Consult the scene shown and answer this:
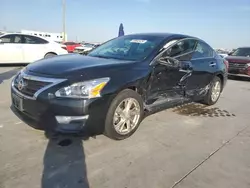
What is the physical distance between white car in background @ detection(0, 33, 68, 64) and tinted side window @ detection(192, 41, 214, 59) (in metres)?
7.05

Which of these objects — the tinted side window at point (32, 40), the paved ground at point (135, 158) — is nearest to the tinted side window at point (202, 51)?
the paved ground at point (135, 158)

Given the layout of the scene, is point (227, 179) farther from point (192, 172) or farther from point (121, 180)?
point (121, 180)

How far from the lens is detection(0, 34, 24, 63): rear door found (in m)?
10.2

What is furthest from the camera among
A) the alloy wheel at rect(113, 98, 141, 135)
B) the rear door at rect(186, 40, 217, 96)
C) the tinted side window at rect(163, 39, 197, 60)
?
the rear door at rect(186, 40, 217, 96)

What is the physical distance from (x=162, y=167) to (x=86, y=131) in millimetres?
974

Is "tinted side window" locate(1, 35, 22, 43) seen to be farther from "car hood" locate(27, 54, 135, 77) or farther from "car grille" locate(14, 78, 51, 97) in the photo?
"car grille" locate(14, 78, 51, 97)

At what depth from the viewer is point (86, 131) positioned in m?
3.13

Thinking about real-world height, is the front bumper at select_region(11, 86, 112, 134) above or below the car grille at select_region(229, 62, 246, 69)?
above

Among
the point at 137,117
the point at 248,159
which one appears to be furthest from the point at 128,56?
the point at 248,159

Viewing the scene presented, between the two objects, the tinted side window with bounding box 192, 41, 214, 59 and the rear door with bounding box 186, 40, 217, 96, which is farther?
the tinted side window with bounding box 192, 41, 214, 59

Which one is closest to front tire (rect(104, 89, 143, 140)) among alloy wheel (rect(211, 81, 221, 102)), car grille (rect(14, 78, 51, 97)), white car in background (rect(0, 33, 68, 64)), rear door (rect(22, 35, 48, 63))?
car grille (rect(14, 78, 51, 97))

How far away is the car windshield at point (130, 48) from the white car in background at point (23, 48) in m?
6.63

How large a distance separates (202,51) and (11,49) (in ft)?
26.0

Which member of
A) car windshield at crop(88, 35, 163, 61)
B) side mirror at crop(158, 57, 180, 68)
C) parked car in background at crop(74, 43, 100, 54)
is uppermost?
car windshield at crop(88, 35, 163, 61)
